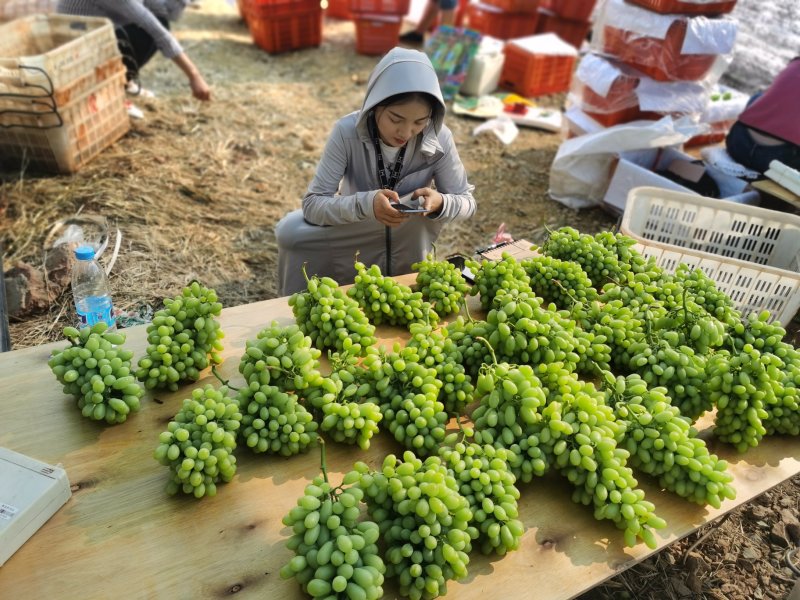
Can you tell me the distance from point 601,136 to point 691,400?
11.1ft

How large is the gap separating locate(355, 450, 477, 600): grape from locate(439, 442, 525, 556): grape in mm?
48

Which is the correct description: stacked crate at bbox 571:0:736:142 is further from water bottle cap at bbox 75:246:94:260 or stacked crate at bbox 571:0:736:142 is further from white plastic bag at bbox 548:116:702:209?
water bottle cap at bbox 75:246:94:260

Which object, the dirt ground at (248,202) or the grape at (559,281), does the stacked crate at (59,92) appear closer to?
the dirt ground at (248,202)

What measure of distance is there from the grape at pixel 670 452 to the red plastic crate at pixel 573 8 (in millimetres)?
7542

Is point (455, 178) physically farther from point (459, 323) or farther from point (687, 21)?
point (687, 21)

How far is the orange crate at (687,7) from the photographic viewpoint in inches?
180

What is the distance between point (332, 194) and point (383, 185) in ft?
0.86

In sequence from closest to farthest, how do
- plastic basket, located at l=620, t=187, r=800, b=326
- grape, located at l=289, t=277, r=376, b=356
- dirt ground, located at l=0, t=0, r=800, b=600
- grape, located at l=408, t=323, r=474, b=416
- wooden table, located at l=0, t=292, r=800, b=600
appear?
wooden table, located at l=0, t=292, r=800, b=600 → grape, located at l=408, t=323, r=474, b=416 → grape, located at l=289, t=277, r=376, b=356 → dirt ground, located at l=0, t=0, r=800, b=600 → plastic basket, located at l=620, t=187, r=800, b=326

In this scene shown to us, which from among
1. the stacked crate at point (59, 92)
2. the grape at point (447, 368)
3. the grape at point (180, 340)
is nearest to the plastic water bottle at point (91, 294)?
the grape at point (180, 340)

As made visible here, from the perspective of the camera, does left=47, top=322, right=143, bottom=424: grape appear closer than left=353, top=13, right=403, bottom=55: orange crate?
Yes

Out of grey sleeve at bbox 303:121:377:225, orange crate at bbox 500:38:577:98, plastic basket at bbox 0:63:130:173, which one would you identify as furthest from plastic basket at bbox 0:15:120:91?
orange crate at bbox 500:38:577:98

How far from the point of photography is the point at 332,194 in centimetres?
296

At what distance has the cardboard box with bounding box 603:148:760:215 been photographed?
14.1 feet

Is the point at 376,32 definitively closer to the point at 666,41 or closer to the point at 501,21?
the point at 501,21
